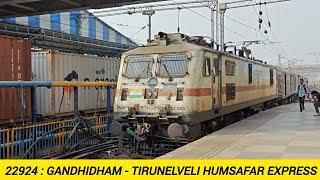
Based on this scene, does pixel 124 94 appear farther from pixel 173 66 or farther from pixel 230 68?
pixel 230 68

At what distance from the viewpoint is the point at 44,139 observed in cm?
1021

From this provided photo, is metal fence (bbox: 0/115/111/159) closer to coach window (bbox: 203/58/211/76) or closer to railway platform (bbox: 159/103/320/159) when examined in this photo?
railway platform (bbox: 159/103/320/159)

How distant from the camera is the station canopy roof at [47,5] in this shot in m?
18.6

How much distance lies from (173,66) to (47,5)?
11166 mm

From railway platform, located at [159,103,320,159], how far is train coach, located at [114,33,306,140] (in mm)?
717

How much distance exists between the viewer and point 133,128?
11.0 meters

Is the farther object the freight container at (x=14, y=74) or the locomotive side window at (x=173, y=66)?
the freight container at (x=14, y=74)

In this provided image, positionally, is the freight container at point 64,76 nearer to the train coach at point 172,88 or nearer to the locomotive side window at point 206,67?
the train coach at point 172,88

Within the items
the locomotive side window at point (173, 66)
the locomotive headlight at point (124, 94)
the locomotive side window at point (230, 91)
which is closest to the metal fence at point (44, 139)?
the locomotive headlight at point (124, 94)

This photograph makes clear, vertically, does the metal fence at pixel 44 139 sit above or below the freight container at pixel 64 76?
below

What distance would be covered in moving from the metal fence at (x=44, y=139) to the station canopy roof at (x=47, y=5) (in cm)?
828

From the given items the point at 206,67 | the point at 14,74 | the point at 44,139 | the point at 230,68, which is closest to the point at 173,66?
the point at 206,67

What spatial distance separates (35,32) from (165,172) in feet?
52.7

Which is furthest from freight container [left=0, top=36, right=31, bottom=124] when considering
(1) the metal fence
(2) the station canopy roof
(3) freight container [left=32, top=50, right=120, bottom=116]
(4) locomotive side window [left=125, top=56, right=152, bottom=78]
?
(2) the station canopy roof
